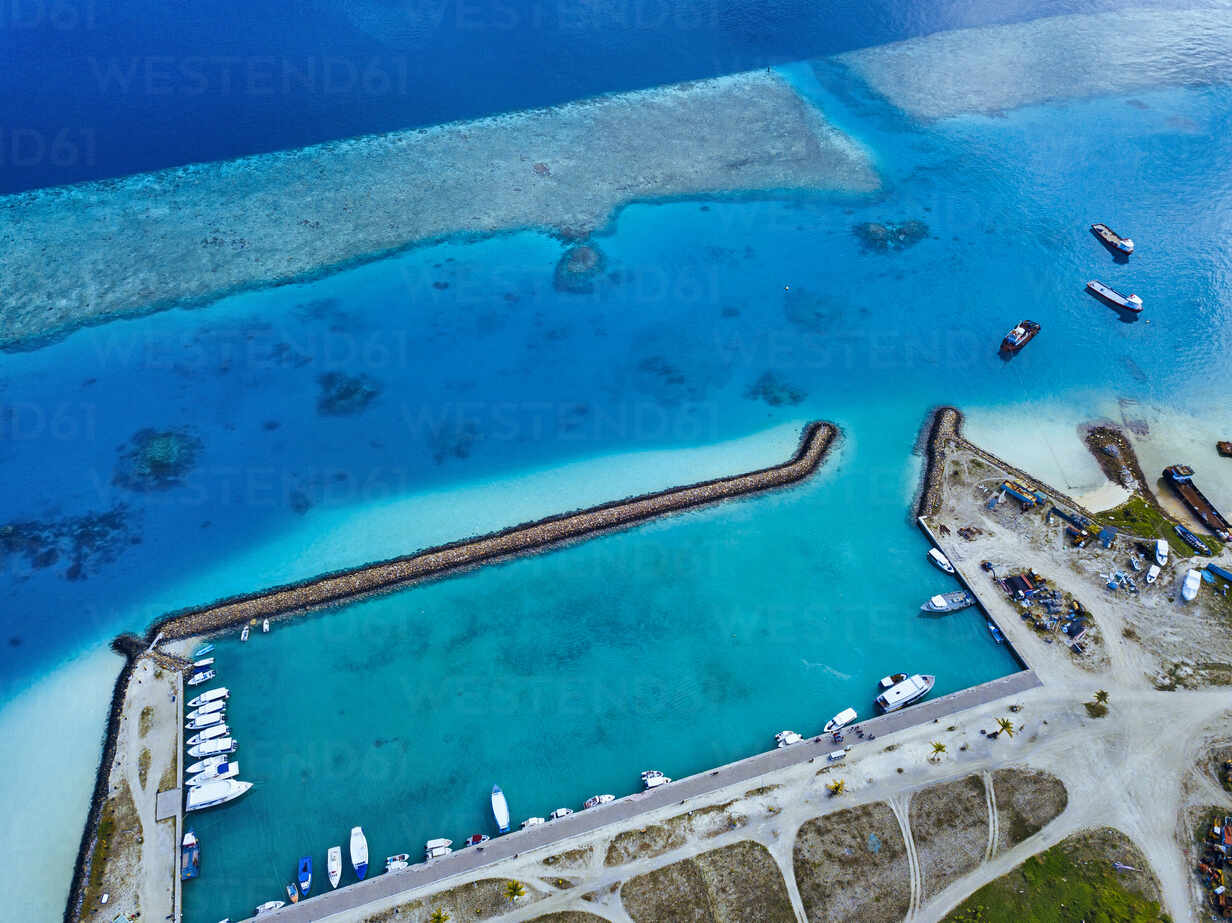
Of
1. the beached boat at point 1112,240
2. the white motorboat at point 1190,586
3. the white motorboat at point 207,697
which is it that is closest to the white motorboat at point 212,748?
the white motorboat at point 207,697

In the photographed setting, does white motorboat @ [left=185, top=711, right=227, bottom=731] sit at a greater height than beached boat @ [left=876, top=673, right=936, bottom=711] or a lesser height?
greater

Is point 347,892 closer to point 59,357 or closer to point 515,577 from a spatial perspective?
point 515,577

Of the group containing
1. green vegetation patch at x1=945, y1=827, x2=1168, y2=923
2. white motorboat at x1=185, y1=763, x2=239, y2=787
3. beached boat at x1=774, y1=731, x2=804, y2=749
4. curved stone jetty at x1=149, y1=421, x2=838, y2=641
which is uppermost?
curved stone jetty at x1=149, y1=421, x2=838, y2=641

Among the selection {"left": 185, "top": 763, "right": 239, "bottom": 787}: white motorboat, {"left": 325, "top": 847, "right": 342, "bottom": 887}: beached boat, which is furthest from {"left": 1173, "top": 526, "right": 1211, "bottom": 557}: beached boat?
{"left": 185, "top": 763, "right": 239, "bottom": 787}: white motorboat

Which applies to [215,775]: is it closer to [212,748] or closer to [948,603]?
[212,748]

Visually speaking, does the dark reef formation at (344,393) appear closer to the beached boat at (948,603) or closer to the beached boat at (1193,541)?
the beached boat at (948,603)

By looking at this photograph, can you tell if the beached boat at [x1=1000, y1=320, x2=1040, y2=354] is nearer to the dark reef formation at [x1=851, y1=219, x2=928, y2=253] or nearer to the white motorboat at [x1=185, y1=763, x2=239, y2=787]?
the dark reef formation at [x1=851, y1=219, x2=928, y2=253]
